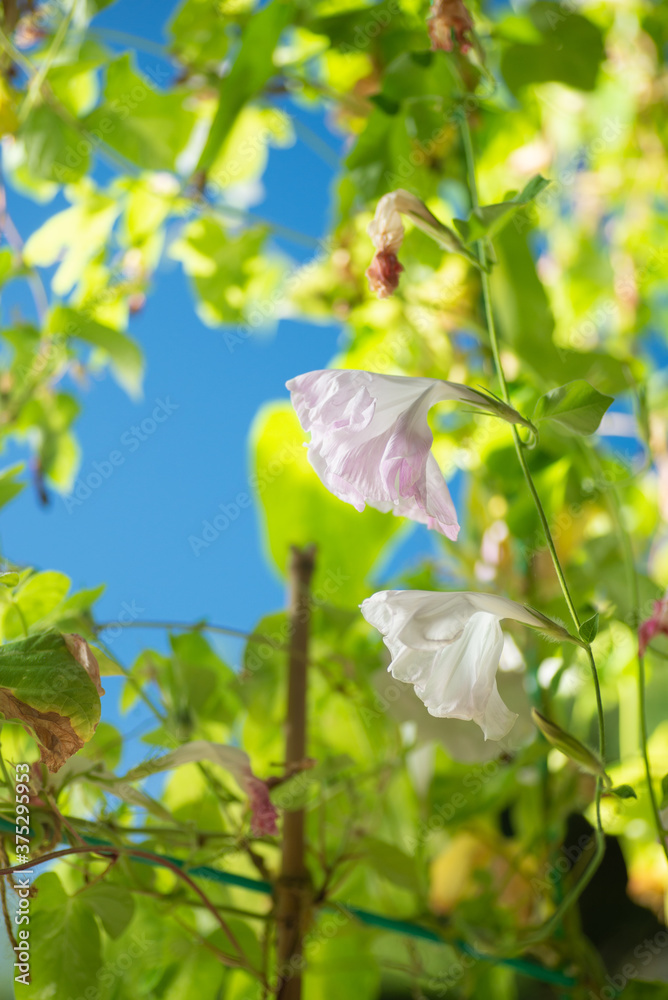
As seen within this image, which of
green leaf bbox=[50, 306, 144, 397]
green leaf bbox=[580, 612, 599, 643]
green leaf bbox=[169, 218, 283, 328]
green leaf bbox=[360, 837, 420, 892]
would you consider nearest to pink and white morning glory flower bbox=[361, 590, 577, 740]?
green leaf bbox=[580, 612, 599, 643]

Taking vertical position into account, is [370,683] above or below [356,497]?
below

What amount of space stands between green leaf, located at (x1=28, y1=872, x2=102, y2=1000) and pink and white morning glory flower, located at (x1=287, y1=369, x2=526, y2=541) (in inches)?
8.0

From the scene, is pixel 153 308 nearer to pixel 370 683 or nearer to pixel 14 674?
pixel 370 683

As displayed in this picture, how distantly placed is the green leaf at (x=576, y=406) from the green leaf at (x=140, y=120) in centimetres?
38

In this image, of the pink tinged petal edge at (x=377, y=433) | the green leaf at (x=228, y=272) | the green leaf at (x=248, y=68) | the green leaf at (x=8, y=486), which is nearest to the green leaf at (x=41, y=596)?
the green leaf at (x=8, y=486)

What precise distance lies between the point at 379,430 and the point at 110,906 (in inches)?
8.8

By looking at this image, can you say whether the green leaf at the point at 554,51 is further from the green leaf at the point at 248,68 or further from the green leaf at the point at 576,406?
the green leaf at the point at 576,406

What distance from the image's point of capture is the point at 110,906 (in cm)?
32

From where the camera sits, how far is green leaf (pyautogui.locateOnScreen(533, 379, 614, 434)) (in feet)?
0.80

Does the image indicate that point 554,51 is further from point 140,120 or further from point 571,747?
point 571,747

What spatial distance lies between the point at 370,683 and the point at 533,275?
280mm

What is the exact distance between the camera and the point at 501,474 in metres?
0.54

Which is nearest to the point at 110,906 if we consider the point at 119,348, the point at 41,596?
the point at 41,596

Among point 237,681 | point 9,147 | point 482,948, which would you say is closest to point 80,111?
point 9,147
